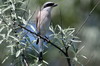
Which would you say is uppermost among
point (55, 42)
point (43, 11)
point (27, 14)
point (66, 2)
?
point (27, 14)

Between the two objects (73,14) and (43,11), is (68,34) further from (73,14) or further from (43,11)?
(73,14)

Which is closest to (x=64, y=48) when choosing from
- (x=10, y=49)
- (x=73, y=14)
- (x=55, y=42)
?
(x=55, y=42)

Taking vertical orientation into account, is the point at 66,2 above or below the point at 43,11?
below

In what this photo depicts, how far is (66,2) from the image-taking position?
7.24 meters

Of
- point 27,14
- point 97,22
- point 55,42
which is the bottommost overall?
point 97,22

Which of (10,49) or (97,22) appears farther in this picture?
(97,22)

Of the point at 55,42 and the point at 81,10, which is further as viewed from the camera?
the point at 81,10

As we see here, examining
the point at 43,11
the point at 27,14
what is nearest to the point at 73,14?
the point at 43,11

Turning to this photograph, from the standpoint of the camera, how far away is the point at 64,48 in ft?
8.58

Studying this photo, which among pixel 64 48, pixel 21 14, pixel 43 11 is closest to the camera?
pixel 64 48

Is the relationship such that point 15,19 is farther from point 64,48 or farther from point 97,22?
point 97,22

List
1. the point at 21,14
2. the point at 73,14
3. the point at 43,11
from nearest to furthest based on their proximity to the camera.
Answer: the point at 21,14 → the point at 43,11 → the point at 73,14

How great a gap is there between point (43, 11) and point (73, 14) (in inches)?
126

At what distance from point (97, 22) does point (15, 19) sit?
479cm
